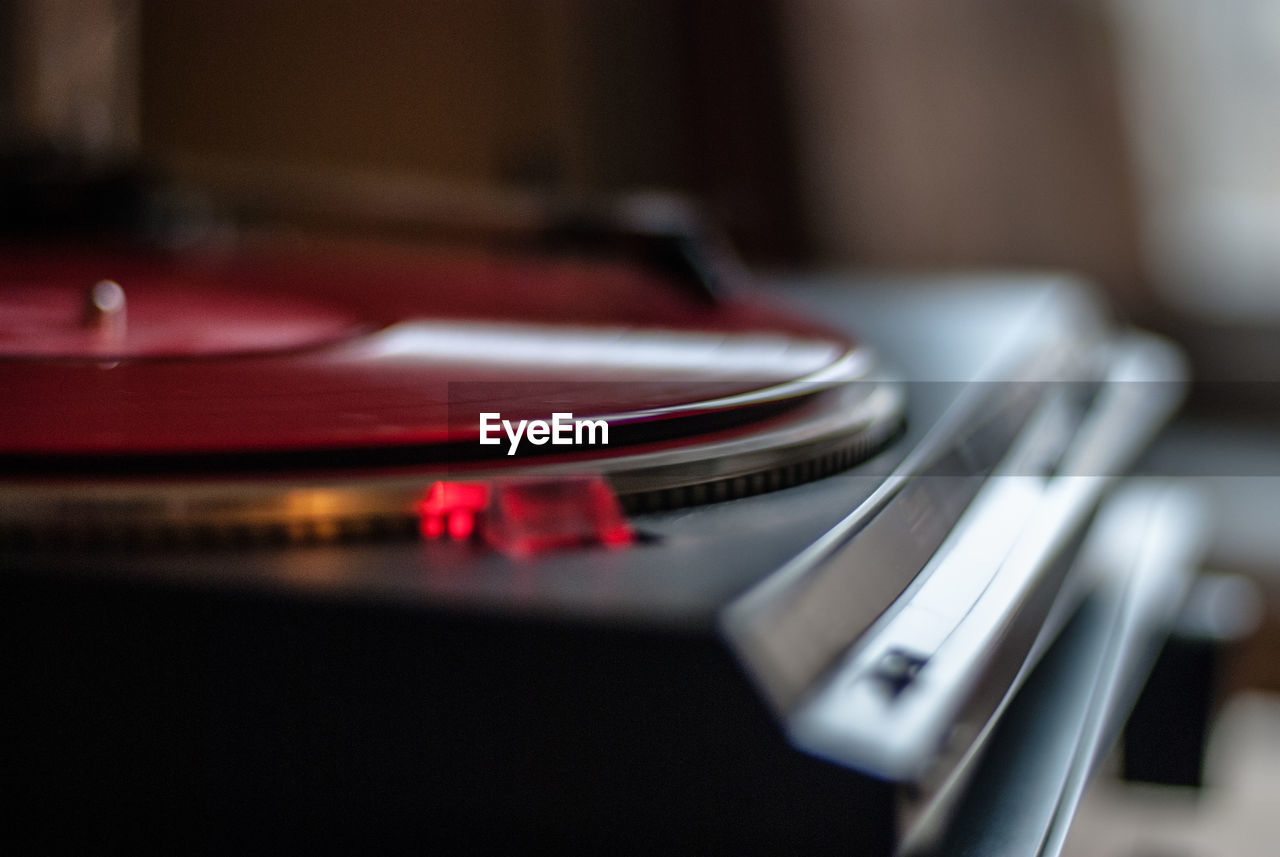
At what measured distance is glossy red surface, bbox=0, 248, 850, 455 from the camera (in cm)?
33

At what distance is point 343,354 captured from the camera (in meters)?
0.44

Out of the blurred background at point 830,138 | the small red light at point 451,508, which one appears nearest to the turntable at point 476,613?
the small red light at point 451,508

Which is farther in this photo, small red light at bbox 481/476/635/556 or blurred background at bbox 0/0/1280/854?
blurred background at bbox 0/0/1280/854

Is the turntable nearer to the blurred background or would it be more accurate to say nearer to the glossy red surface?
the glossy red surface

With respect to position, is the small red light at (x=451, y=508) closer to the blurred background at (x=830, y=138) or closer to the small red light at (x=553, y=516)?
the small red light at (x=553, y=516)

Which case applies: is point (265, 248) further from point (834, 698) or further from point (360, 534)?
point (834, 698)

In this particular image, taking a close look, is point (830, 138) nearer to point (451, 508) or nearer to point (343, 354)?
point (343, 354)

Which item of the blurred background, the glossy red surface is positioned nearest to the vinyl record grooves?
the glossy red surface

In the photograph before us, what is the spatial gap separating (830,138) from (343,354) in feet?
4.57

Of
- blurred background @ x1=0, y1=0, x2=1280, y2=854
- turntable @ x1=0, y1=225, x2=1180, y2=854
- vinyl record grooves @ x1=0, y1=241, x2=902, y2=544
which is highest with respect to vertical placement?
blurred background @ x1=0, y1=0, x2=1280, y2=854

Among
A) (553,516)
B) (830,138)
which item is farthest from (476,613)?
(830,138)

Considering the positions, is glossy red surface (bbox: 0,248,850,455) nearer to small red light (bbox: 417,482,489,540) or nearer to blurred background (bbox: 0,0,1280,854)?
small red light (bbox: 417,482,489,540)

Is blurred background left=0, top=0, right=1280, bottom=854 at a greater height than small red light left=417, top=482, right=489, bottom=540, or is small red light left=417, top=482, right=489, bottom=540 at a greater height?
blurred background left=0, top=0, right=1280, bottom=854

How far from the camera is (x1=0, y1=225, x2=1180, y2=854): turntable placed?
10.7 inches
